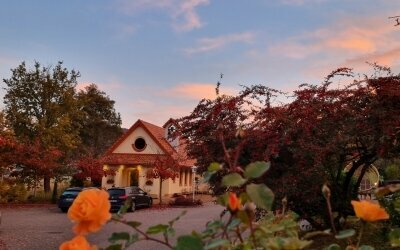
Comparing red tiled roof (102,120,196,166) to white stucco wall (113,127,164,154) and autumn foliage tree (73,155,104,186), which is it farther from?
autumn foliage tree (73,155,104,186)

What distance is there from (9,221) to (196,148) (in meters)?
14.1

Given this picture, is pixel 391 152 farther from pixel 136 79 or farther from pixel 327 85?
pixel 136 79

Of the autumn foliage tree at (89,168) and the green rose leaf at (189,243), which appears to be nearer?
the green rose leaf at (189,243)

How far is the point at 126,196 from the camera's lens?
25.0m

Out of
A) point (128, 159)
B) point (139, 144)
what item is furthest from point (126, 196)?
point (139, 144)

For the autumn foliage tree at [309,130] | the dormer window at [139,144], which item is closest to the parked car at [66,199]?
the dormer window at [139,144]

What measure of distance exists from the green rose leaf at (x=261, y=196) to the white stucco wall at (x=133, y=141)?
36063mm

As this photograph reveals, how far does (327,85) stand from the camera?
29.7 ft

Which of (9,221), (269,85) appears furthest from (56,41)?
(269,85)

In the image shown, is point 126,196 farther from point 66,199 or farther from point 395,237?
point 395,237

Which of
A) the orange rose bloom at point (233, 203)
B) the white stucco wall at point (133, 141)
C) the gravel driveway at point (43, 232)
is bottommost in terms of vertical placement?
the gravel driveway at point (43, 232)

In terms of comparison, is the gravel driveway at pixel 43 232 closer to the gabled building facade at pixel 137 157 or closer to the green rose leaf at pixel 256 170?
the green rose leaf at pixel 256 170

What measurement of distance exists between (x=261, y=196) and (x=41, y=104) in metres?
37.3

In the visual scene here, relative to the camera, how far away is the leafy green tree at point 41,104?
35906 millimetres
